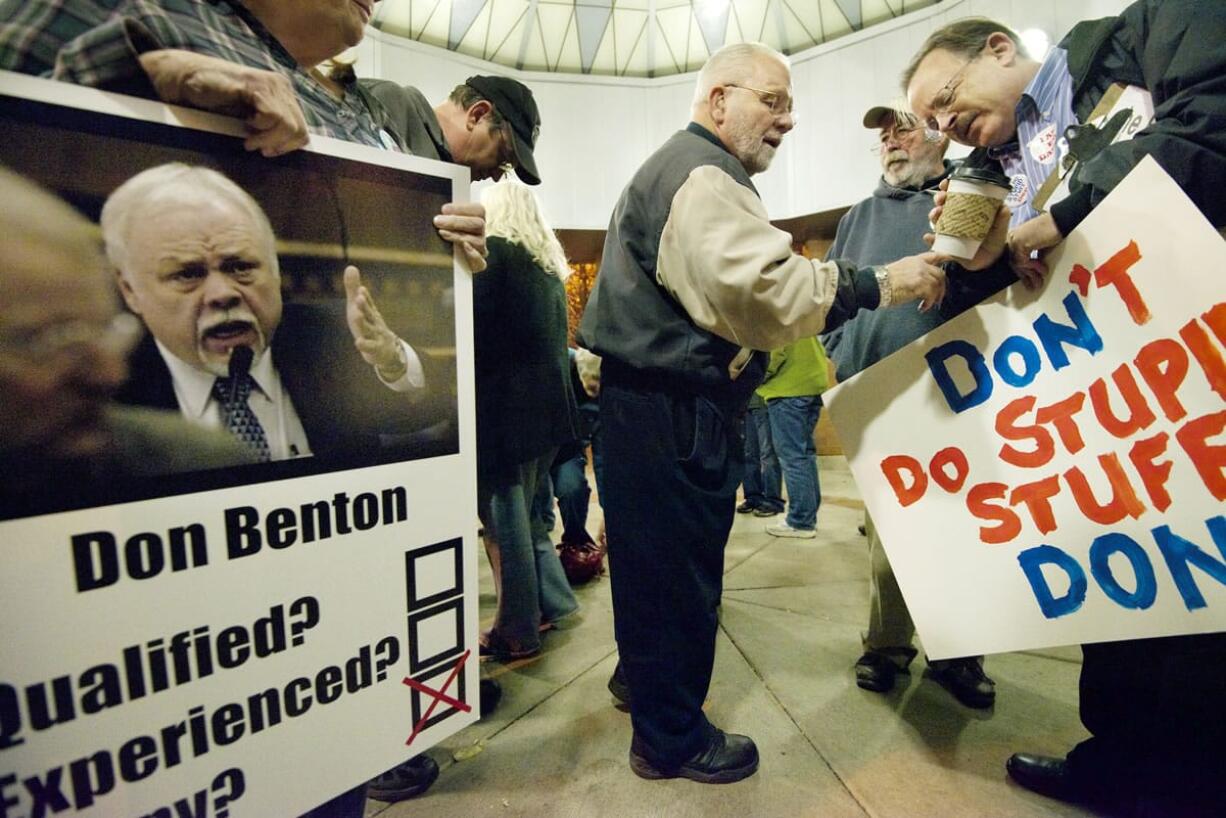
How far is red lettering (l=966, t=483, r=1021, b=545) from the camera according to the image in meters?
1.19

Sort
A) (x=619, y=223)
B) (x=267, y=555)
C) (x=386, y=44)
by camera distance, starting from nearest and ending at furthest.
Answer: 1. (x=267, y=555)
2. (x=619, y=223)
3. (x=386, y=44)

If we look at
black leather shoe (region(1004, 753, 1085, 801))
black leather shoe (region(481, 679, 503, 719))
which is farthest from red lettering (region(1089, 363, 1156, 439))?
black leather shoe (region(481, 679, 503, 719))

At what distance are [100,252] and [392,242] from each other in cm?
33

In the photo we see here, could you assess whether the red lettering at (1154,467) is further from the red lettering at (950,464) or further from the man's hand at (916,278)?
the man's hand at (916,278)

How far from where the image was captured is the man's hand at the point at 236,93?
2.10ft

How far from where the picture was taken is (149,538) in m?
0.65

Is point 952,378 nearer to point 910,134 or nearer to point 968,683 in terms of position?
point 910,134

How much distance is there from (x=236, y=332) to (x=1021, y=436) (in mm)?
1357

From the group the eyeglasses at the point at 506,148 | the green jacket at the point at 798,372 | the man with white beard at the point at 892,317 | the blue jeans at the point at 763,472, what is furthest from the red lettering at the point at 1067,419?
the blue jeans at the point at 763,472

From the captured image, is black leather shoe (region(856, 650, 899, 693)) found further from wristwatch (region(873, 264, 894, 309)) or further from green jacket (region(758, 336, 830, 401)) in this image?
green jacket (region(758, 336, 830, 401))

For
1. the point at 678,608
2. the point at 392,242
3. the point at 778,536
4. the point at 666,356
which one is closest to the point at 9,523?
the point at 392,242

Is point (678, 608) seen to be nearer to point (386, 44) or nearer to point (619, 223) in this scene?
point (619, 223)

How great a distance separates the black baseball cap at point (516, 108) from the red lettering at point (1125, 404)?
1.48 meters

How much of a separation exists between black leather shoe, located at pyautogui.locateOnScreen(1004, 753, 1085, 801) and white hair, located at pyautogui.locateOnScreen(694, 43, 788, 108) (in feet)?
5.77
